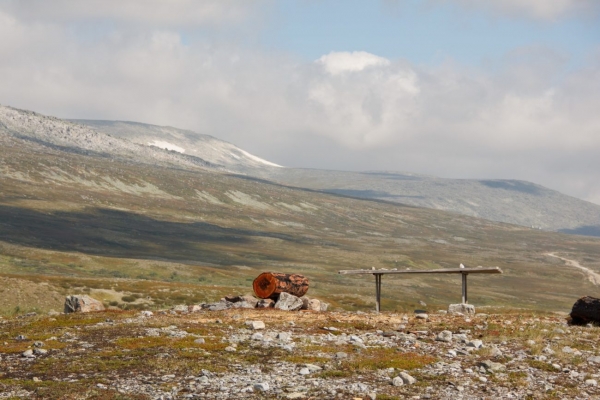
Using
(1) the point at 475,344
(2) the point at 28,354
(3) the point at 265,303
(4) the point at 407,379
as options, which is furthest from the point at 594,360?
(2) the point at 28,354

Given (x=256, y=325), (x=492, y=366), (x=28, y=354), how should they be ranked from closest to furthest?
(x=492, y=366), (x=28, y=354), (x=256, y=325)

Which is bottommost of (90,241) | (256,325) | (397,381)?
(90,241)

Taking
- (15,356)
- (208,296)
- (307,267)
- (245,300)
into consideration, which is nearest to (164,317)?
(245,300)

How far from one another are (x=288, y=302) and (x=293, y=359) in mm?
14232

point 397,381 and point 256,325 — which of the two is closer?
point 397,381

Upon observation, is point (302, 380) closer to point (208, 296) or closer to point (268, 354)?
point (268, 354)

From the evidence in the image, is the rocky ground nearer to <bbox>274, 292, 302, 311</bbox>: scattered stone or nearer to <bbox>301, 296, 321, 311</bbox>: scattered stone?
<bbox>274, 292, 302, 311</bbox>: scattered stone

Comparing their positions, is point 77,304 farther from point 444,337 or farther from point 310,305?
point 444,337

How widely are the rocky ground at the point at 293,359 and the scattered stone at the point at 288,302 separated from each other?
5045 mm

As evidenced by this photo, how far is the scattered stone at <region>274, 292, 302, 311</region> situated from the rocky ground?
5.05 meters

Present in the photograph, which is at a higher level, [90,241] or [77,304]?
[77,304]

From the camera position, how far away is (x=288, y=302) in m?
34.9

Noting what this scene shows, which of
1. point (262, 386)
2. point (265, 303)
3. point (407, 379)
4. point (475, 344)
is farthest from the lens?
point (265, 303)

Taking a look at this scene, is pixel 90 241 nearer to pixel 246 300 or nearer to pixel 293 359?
pixel 246 300
